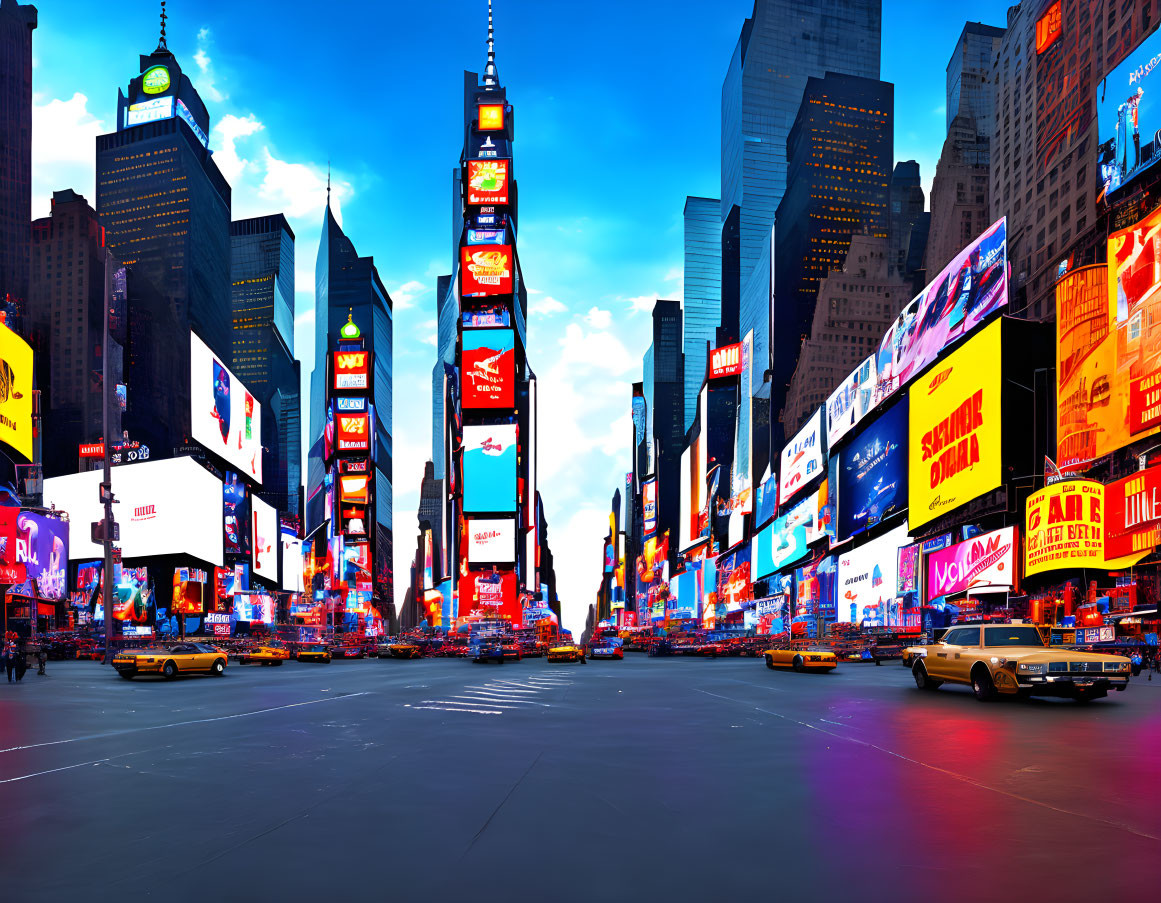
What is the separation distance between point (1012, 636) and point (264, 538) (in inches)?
5849

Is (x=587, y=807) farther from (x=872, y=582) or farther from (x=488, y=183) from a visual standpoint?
(x=488, y=183)

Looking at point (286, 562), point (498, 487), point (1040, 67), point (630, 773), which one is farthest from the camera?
point (286, 562)

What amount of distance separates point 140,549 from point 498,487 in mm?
47998

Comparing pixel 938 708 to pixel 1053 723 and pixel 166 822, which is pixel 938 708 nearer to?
pixel 1053 723

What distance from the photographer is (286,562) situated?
19100 centimetres

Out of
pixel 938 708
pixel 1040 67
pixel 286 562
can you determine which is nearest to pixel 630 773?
pixel 938 708

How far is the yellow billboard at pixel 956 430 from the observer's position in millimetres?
64938

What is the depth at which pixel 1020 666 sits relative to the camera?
19562 millimetres

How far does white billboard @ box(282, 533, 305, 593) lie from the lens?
188750 millimetres

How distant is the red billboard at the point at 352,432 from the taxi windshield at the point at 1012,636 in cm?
16633

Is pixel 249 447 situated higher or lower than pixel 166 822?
higher

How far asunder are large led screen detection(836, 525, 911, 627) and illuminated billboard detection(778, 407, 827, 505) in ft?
52.0

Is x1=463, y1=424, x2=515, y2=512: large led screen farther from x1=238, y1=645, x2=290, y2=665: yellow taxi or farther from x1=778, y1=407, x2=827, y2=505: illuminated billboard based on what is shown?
x1=238, y1=645, x2=290, y2=665: yellow taxi

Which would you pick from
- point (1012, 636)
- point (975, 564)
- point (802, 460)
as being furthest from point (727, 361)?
point (1012, 636)
